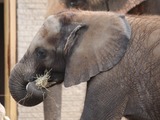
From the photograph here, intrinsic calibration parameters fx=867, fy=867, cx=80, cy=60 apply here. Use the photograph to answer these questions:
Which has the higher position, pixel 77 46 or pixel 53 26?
pixel 53 26

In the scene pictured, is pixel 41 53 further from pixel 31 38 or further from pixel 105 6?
pixel 31 38

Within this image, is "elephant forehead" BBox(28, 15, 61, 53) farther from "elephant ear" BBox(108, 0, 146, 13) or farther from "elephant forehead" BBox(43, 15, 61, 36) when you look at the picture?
"elephant ear" BBox(108, 0, 146, 13)

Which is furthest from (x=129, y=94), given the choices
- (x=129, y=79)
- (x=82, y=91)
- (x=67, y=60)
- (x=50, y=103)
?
(x=82, y=91)

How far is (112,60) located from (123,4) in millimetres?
2109

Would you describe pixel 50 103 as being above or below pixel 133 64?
below

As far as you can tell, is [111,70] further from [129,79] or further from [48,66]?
[48,66]

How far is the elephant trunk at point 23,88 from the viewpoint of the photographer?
18.1 ft

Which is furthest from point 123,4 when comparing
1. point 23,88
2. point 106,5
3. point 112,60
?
point 112,60

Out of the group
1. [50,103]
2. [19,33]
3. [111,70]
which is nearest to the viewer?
[111,70]

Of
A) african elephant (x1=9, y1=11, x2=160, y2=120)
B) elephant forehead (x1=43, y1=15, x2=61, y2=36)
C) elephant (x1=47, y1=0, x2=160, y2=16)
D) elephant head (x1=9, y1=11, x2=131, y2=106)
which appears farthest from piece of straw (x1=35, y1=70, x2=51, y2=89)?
elephant (x1=47, y1=0, x2=160, y2=16)

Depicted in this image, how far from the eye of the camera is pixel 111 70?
5160 millimetres

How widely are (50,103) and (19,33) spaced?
4.12 feet

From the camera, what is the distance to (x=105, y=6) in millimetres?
7164

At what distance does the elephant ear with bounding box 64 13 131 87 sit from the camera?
5176 millimetres
